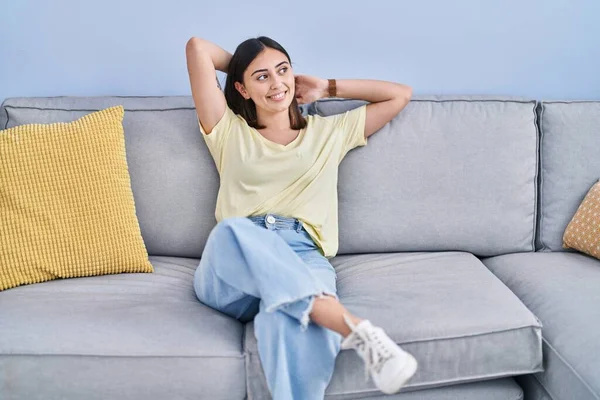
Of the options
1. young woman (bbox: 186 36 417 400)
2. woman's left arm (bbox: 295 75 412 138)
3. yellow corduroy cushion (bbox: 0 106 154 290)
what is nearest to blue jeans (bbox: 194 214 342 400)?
young woman (bbox: 186 36 417 400)

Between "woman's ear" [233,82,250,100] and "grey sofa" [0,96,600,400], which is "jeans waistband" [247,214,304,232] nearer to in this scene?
"grey sofa" [0,96,600,400]

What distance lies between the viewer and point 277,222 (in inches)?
74.3

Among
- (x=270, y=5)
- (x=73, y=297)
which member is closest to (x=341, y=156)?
(x=270, y=5)

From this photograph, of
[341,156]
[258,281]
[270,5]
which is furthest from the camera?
[270,5]

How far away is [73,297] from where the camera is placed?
172cm

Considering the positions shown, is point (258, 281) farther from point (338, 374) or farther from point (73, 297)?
point (73, 297)

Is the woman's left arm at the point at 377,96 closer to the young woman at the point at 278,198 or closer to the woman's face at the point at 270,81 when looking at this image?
the young woman at the point at 278,198

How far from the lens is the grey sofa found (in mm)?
1510

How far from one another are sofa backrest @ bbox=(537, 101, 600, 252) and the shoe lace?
96 centimetres

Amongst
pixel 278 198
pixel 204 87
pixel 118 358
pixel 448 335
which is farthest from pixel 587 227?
pixel 118 358

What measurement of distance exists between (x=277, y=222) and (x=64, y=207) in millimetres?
607

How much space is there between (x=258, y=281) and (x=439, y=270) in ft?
2.05

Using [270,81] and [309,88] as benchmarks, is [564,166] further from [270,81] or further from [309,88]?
[270,81]

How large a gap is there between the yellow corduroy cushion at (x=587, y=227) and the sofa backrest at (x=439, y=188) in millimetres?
127
